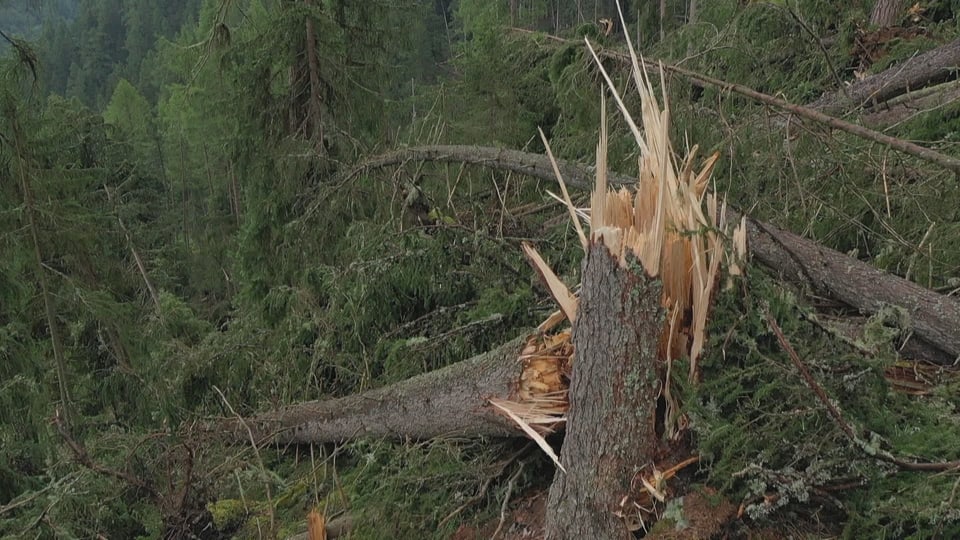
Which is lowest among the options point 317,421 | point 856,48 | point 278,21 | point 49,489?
point 49,489

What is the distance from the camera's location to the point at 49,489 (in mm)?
3898

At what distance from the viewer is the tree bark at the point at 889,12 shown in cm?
693

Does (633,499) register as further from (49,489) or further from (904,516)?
(49,489)

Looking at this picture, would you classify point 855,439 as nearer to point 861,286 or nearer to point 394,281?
point 861,286

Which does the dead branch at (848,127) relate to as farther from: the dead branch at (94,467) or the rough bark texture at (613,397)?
the dead branch at (94,467)

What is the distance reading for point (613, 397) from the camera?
2164mm

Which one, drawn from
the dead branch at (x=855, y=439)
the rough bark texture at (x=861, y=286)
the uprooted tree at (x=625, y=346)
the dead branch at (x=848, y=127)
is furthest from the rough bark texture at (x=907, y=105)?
the dead branch at (x=855, y=439)

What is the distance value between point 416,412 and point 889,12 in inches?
266

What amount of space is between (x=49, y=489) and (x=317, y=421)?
5.35ft

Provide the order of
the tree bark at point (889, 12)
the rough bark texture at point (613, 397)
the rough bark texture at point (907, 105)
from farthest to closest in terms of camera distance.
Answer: the tree bark at point (889, 12)
the rough bark texture at point (907, 105)
the rough bark texture at point (613, 397)

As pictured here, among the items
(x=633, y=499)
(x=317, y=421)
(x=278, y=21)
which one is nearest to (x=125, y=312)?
(x=278, y=21)

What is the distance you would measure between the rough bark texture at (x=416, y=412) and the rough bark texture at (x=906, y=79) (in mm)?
3398

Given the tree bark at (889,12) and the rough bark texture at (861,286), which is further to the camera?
the tree bark at (889,12)

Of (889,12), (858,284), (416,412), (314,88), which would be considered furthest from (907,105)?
(314,88)
